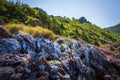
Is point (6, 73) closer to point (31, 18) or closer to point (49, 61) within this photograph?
point (49, 61)

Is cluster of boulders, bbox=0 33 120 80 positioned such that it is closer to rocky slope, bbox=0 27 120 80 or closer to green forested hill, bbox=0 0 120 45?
rocky slope, bbox=0 27 120 80

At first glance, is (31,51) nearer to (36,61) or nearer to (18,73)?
(36,61)

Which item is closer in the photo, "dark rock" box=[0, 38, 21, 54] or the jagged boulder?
"dark rock" box=[0, 38, 21, 54]

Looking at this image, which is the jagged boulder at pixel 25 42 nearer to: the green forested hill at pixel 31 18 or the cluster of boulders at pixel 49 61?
the cluster of boulders at pixel 49 61

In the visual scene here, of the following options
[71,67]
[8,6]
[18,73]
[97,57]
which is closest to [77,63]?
[71,67]

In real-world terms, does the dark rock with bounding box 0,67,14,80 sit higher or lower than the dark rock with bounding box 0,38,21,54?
lower

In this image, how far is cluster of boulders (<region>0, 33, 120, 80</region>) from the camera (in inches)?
532

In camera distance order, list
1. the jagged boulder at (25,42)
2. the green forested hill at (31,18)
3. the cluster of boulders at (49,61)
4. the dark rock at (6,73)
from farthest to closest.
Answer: the green forested hill at (31,18)
the jagged boulder at (25,42)
the cluster of boulders at (49,61)
the dark rock at (6,73)

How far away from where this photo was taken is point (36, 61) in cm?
1454

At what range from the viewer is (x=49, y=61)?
1611 centimetres

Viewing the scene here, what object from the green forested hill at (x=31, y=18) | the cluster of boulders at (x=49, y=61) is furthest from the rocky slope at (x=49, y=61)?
the green forested hill at (x=31, y=18)

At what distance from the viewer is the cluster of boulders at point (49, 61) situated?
1352cm

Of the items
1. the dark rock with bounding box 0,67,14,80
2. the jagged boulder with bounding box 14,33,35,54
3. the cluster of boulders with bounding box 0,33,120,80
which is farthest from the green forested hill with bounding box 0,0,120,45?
the dark rock with bounding box 0,67,14,80

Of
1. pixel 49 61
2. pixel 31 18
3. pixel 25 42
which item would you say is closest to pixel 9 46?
pixel 25 42
